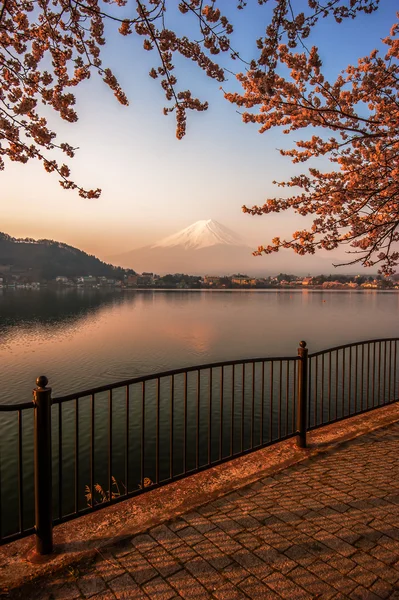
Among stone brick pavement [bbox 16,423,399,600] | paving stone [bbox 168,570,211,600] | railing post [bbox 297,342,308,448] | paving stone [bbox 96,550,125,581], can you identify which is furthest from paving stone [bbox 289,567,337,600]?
railing post [bbox 297,342,308,448]

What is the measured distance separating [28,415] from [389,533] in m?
13.8

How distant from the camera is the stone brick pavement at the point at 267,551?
2.67 meters

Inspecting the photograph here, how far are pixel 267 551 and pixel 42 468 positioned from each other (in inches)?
79.1

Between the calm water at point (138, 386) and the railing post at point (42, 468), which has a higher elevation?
the railing post at point (42, 468)

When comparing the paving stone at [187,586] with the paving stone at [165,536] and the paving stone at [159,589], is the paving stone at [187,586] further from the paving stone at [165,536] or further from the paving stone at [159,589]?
the paving stone at [165,536]

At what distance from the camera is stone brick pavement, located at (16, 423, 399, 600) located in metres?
2.67

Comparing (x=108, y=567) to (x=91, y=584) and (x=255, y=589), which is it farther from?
(x=255, y=589)

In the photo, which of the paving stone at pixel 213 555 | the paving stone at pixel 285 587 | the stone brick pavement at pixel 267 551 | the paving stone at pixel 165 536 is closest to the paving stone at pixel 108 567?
the stone brick pavement at pixel 267 551

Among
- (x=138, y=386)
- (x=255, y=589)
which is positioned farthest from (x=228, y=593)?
(x=138, y=386)

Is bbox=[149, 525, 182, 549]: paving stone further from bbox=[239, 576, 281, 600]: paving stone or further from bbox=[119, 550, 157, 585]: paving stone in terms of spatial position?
bbox=[239, 576, 281, 600]: paving stone

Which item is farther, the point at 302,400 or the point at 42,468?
the point at 302,400

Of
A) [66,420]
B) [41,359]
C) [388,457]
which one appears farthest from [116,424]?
[41,359]

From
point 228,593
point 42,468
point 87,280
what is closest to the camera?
point 228,593

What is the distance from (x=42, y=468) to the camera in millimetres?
3227
